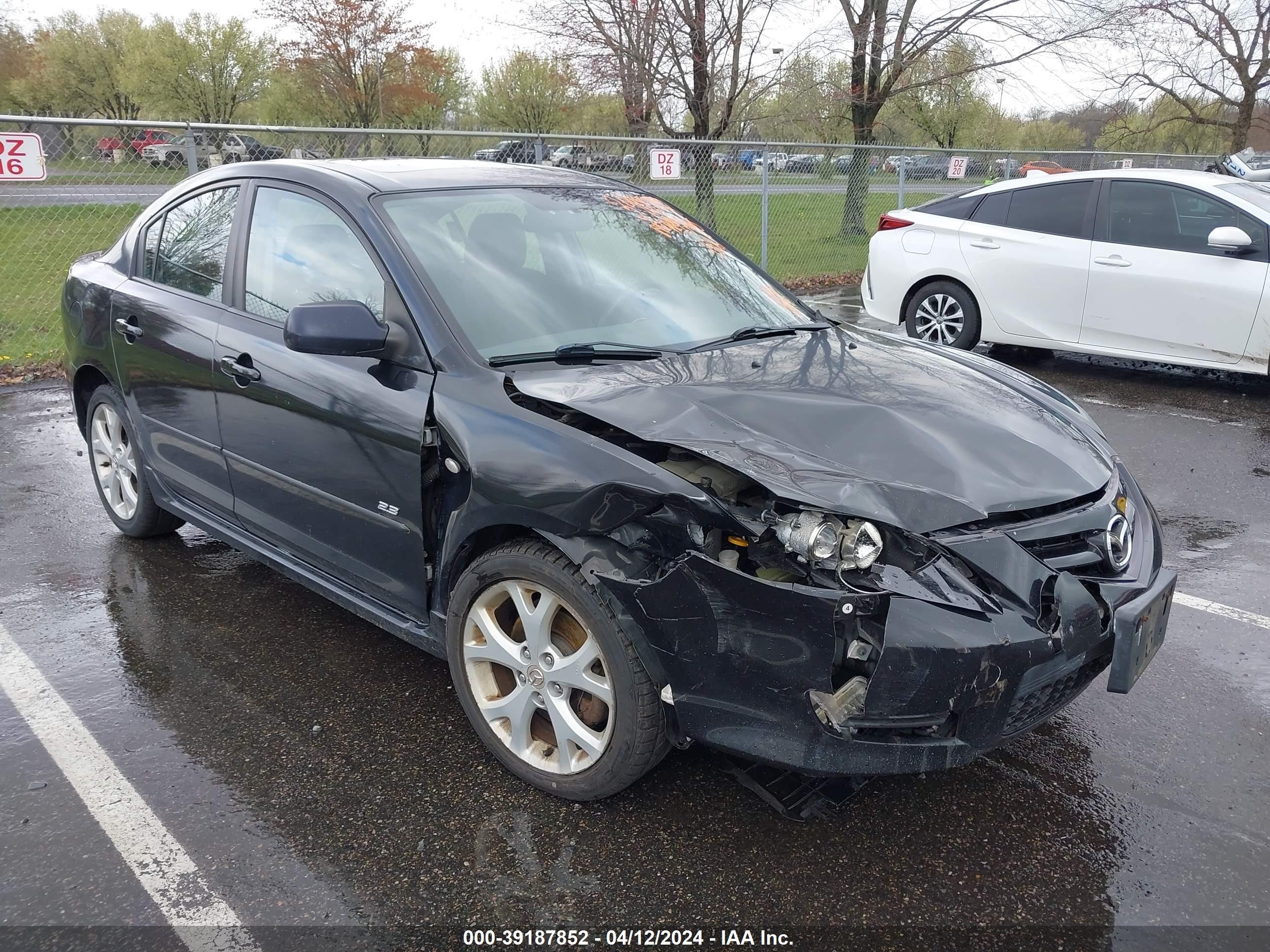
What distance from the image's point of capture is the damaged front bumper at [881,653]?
221 centimetres

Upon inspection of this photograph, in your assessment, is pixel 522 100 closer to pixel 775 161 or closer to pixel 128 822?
pixel 775 161

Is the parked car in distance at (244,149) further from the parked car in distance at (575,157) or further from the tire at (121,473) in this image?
the tire at (121,473)

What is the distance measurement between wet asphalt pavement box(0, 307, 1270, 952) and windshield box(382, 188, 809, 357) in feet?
4.27

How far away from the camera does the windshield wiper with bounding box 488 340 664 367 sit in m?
2.97

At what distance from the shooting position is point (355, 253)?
3.26 metres

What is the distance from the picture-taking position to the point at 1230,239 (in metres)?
6.81

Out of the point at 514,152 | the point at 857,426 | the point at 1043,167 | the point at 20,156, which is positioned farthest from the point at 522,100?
the point at 857,426

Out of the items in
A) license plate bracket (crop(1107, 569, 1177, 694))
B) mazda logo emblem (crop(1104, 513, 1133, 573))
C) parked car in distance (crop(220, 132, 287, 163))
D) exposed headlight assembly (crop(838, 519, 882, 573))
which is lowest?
license plate bracket (crop(1107, 569, 1177, 694))

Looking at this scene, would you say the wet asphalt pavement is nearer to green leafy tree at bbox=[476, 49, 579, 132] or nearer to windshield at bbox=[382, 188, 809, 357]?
windshield at bbox=[382, 188, 809, 357]

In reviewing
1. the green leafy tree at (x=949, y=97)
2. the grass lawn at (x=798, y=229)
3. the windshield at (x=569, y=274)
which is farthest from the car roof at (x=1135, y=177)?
the green leafy tree at (x=949, y=97)

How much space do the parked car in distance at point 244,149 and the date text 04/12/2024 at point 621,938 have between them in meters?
8.18

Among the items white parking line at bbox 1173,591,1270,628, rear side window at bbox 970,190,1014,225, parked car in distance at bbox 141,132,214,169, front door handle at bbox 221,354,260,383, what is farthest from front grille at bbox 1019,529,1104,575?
parked car in distance at bbox 141,132,214,169

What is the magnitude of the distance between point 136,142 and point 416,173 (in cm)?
640

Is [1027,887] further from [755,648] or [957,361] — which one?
[957,361]
